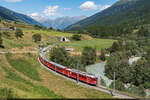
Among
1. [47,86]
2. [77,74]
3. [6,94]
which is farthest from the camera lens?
[77,74]

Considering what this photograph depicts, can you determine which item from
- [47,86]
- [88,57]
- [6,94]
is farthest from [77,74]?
[88,57]

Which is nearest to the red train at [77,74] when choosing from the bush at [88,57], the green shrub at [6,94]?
the green shrub at [6,94]

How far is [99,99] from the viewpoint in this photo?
2423 centimetres

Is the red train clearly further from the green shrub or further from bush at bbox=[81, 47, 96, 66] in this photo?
bush at bbox=[81, 47, 96, 66]

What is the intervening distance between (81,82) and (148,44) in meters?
95.2

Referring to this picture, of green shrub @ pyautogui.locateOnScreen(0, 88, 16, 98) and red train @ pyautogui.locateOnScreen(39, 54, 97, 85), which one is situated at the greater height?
green shrub @ pyautogui.locateOnScreen(0, 88, 16, 98)

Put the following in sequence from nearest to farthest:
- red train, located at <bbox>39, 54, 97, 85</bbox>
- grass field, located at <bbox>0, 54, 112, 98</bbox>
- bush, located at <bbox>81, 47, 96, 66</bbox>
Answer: grass field, located at <bbox>0, 54, 112, 98</bbox>
red train, located at <bbox>39, 54, 97, 85</bbox>
bush, located at <bbox>81, 47, 96, 66</bbox>

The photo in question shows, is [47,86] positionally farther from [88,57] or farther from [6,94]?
[88,57]

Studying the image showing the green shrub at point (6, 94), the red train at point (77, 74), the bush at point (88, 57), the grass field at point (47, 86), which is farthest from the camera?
the bush at point (88, 57)

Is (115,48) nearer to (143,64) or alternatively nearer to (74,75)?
(143,64)

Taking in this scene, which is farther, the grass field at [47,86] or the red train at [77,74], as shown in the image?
the red train at [77,74]

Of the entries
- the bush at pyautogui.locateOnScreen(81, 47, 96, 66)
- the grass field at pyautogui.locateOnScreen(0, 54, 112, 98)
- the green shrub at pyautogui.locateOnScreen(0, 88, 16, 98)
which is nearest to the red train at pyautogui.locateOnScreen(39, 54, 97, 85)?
the grass field at pyautogui.locateOnScreen(0, 54, 112, 98)

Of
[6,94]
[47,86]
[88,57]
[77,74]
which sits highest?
[6,94]

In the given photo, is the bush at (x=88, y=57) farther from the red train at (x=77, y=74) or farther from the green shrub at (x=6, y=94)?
the green shrub at (x=6, y=94)
